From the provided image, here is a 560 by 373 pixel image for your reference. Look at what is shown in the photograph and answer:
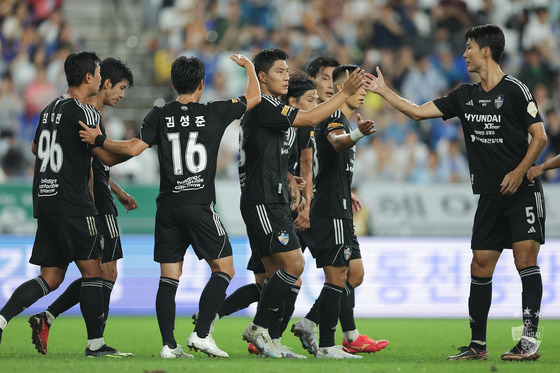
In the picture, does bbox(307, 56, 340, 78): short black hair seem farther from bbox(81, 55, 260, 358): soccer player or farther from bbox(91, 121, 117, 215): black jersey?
bbox(91, 121, 117, 215): black jersey

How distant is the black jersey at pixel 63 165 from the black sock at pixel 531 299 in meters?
3.76

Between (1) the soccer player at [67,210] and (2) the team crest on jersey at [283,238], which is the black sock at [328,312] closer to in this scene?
(2) the team crest on jersey at [283,238]

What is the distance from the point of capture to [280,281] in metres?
7.73

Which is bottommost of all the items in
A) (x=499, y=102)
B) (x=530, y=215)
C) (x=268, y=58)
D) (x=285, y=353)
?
(x=285, y=353)

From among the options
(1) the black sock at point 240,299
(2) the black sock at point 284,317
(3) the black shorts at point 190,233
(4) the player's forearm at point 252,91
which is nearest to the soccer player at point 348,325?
(2) the black sock at point 284,317

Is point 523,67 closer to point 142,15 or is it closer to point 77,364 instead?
point 142,15

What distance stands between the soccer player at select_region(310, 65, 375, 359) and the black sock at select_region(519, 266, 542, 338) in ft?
4.84

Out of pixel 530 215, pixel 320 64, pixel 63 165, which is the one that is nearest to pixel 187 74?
pixel 63 165

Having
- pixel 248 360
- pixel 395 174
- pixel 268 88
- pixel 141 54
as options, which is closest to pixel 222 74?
pixel 141 54

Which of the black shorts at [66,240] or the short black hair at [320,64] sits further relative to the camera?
the short black hair at [320,64]

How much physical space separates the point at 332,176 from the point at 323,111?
0.87 meters

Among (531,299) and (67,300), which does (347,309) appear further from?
(67,300)

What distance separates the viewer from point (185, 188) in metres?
7.53

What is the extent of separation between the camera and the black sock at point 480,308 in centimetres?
786
